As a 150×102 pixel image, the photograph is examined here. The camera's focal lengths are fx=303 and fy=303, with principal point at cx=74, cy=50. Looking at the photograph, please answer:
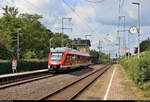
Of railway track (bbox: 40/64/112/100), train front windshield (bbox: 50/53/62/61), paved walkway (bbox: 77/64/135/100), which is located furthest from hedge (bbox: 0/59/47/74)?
paved walkway (bbox: 77/64/135/100)

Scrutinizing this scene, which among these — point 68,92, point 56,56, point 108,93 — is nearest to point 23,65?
point 56,56

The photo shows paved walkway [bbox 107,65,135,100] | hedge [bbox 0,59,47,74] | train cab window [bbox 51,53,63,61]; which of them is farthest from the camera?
train cab window [bbox 51,53,63,61]

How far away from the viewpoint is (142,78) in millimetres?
17844

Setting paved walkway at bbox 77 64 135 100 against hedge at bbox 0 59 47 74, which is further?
hedge at bbox 0 59 47 74

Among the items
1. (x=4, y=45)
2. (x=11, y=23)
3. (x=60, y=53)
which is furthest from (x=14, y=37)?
(x=60, y=53)

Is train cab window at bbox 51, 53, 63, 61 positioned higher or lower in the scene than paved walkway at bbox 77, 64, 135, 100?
higher

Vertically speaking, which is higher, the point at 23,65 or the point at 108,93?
the point at 23,65

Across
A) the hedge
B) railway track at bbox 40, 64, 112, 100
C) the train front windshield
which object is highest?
the train front windshield

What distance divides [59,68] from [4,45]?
2473cm

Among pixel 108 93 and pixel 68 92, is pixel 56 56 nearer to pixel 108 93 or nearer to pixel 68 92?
pixel 68 92

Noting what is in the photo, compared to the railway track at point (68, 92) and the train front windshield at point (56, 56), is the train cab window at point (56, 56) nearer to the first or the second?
the train front windshield at point (56, 56)

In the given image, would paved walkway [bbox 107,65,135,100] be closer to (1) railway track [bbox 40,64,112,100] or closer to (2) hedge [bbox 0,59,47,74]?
(1) railway track [bbox 40,64,112,100]

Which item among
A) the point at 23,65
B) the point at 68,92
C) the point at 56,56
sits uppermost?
the point at 56,56

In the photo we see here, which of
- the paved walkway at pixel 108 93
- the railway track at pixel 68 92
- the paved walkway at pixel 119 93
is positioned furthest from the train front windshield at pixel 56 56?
the paved walkway at pixel 119 93
